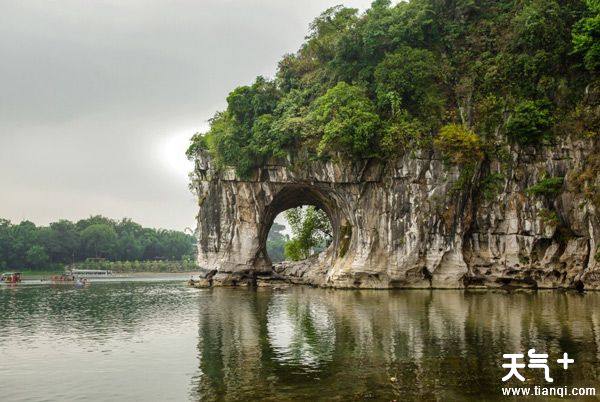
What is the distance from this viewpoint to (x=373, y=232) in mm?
39531

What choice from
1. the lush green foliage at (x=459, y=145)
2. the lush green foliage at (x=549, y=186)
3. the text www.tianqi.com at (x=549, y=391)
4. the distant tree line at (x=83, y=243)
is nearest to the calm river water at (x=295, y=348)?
the text www.tianqi.com at (x=549, y=391)

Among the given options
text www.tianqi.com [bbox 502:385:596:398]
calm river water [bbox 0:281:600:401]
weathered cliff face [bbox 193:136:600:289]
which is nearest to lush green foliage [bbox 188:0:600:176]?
weathered cliff face [bbox 193:136:600:289]

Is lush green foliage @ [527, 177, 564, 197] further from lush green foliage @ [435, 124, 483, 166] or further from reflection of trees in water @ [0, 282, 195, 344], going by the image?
reflection of trees in water @ [0, 282, 195, 344]

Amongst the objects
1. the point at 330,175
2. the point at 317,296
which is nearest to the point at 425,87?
the point at 330,175

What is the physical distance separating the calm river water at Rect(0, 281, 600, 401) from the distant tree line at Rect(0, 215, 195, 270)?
60.0 m

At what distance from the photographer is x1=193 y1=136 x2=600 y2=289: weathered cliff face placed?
34.3 metres

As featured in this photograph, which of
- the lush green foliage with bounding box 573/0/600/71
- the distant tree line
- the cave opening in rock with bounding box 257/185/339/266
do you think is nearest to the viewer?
the lush green foliage with bounding box 573/0/600/71

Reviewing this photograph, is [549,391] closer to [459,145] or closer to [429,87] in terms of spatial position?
[459,145]

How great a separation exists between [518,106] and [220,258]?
2795 cm

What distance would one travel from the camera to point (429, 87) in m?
39.4

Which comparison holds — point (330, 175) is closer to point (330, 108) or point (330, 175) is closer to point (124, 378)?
point (330, 108)

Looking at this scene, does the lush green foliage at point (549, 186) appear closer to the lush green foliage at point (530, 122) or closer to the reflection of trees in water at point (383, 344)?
the lush green foliage at point (530, 122)

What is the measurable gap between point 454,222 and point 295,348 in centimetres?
2370

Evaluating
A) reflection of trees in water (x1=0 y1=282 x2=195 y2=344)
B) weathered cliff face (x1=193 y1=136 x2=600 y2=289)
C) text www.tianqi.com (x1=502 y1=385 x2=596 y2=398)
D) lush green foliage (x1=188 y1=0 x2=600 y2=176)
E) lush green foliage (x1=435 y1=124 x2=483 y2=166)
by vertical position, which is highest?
lush green foliage (x1=188 y1=0 x2=600 y2=176)
